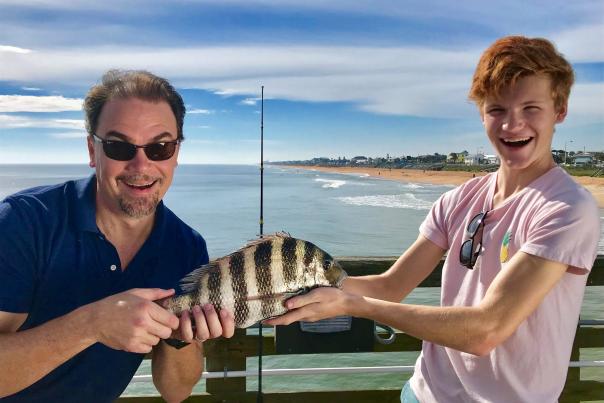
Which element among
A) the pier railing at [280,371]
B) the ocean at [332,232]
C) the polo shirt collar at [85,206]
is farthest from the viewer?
the ocean at [332,232]

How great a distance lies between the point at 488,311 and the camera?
6.29 ft

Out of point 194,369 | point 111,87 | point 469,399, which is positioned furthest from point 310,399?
point 111,87

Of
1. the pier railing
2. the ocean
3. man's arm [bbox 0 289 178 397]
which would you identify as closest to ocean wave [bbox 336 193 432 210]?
the ocean

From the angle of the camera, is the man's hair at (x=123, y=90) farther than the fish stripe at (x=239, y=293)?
Yes

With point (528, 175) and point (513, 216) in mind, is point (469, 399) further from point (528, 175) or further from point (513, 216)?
point (528, 175)

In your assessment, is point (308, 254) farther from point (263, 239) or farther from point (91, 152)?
point (91, 152)

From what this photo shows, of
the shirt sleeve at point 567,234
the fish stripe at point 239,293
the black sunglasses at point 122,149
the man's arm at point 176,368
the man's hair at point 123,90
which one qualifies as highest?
the man's hair at point 123,90

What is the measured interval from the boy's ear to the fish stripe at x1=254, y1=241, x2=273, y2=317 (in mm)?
1225

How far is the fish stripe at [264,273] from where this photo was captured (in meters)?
2.10

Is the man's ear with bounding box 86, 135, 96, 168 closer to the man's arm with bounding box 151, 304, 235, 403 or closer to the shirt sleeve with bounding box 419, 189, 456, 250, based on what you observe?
the man's arm with bounding box 151, 304, 235, 403

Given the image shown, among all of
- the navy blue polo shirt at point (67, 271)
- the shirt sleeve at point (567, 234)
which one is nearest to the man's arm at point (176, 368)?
the navy blue polo shirt at point (67, 271)

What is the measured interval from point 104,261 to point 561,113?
1.90 meters

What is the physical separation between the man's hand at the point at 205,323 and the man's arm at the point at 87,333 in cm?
11

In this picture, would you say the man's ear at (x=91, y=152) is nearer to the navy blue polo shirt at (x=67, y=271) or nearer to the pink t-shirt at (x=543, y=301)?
the navy blue polo shirt at (x=67, y=271)
